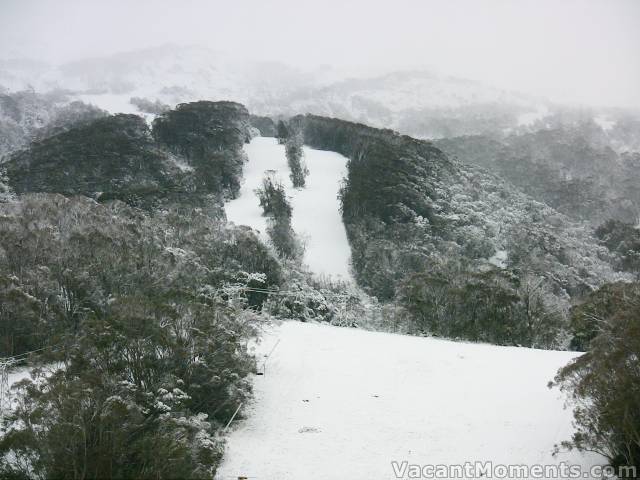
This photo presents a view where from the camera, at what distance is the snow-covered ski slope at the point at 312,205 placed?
41219 millimetres

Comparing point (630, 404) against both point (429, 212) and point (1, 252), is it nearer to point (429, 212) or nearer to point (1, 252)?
point (1, 252)

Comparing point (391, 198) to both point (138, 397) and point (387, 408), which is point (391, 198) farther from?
point (138, 397)

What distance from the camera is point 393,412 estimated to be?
9562mm

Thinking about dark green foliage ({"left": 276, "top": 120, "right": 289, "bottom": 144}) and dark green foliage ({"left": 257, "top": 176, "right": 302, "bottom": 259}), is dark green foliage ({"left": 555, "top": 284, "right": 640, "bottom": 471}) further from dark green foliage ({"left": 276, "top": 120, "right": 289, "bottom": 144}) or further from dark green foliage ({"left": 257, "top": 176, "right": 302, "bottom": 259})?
dark green foliage ({"left": 276, "top": 120, "right": 289, "bottom": 144})

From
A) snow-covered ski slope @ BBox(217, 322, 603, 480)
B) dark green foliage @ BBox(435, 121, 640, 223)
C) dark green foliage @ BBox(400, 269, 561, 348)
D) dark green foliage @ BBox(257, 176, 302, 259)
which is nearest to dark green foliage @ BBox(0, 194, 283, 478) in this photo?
snow-covered ski slope @ BBox(217, 322, 603, 480)

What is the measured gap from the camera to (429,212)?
45750 millimetres

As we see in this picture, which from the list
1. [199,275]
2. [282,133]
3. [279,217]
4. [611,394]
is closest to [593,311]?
[611,394]

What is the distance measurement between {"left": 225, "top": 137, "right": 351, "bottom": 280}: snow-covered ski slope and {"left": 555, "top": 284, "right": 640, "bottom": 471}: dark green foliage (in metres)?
30.3

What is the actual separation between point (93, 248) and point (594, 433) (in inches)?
579

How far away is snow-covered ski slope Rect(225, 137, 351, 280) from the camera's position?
41.2 m

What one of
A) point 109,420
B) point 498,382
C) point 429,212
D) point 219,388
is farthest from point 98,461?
point 429,212

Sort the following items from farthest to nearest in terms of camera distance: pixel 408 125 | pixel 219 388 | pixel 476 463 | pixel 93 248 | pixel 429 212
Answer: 1. pixel 408 125
2. pixel 429 212
3. pixel 93 248
4. pixel 219 388
5. pixel 476 463

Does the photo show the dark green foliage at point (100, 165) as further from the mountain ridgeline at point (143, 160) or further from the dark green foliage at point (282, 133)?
the dark green foliage at point (282, 133)

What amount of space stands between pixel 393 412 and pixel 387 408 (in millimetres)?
213
